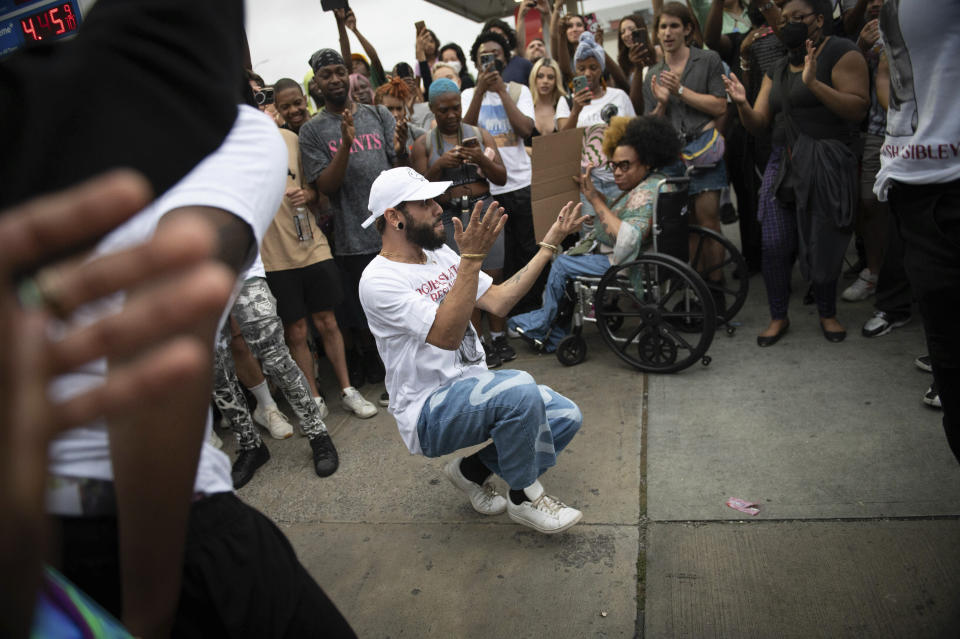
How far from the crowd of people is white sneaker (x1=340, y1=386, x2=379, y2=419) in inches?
0.7

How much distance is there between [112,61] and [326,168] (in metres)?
3.77

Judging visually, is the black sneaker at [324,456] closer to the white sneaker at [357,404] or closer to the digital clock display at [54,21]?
the white sneaker at [357,404]

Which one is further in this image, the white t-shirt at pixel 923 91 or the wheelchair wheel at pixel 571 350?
the wheelchair wheel at pixel 571 350

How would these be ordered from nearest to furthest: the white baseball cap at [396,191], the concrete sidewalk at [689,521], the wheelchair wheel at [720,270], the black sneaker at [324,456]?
the concrete sidewalk at [689,521], the white baseball cap at [396,191], the black sneaker at [324,456], the wheelchair wheel at [720,270]

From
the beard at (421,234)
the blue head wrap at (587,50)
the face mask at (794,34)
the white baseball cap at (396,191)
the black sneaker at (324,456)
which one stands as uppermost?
the face mask at (794,34)

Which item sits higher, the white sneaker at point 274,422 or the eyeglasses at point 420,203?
the eyeglasses at point 420,203

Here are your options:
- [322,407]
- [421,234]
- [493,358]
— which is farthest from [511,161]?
[421,234]

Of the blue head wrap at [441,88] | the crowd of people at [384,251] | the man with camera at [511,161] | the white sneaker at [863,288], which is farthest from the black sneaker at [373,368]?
the white sneaker at [863,288]

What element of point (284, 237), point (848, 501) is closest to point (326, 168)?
point (284, 237)

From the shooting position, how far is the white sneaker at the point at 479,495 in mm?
2855

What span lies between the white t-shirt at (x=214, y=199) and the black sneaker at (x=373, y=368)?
3.82m

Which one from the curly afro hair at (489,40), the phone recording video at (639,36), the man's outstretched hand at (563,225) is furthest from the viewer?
the curly afro hair at (489,40)

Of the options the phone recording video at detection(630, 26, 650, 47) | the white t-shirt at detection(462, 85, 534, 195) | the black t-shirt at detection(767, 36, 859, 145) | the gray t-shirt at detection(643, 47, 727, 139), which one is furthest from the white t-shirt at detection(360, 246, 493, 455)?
the phone recording video at detection(630, 26, 650, 47)

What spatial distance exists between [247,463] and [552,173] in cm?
264
